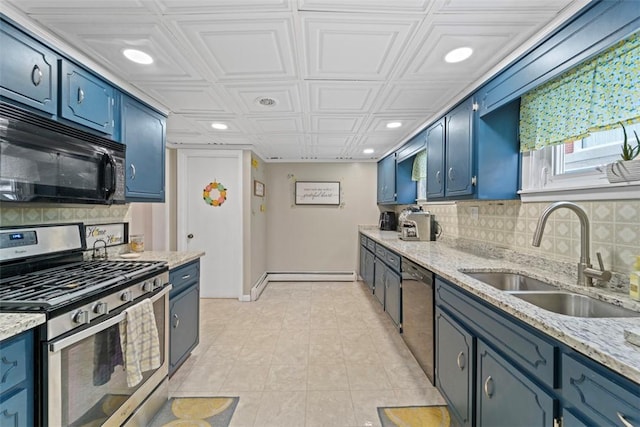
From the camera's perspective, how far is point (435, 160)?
8.79 feet

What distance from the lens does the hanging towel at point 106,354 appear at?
49.5 inches

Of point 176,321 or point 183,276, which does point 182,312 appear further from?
point 183,276

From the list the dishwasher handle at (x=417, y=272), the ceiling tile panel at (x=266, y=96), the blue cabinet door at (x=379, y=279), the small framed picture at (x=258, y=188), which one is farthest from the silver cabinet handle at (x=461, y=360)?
the small framed picture at (x=258, y=188)

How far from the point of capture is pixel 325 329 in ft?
9.84

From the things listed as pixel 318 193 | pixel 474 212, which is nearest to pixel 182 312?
pixel 474 212

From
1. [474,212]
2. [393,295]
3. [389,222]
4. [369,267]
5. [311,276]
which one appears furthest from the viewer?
[311,276]

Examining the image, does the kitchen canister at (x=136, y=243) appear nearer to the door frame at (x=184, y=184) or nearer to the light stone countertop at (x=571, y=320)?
the door frame at (x=184, y=184)

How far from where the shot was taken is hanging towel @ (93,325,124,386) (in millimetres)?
1258

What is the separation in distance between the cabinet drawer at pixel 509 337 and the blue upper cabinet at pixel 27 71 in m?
2.44

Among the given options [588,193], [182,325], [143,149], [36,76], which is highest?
[36,76]

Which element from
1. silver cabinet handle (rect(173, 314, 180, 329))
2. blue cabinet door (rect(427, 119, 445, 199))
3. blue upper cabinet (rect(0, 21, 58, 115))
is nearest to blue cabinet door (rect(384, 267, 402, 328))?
blue cabinet door (rect(427, 119, 445, 199))

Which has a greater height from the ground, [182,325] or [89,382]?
[89,382]

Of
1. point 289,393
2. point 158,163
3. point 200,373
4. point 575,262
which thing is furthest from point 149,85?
point 575,262

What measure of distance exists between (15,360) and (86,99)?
150cm
